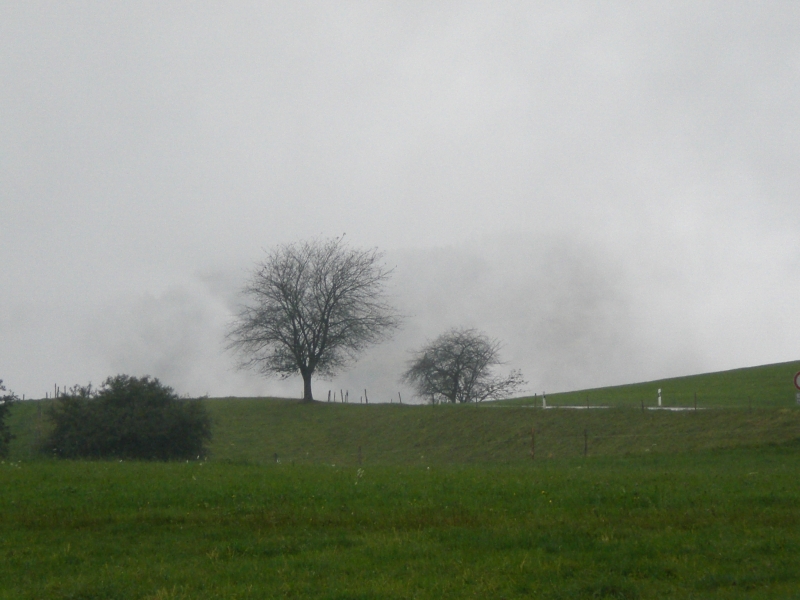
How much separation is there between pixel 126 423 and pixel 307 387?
33.8m

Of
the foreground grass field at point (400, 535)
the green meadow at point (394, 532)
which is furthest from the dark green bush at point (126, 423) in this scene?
the foreground grass field at point (400, 535)

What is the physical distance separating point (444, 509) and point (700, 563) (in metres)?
4.70

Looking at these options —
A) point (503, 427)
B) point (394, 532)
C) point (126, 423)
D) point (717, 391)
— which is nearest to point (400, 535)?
point (394, 532)

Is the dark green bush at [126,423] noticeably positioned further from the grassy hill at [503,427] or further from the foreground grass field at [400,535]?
the foreground grass field at [400,535]

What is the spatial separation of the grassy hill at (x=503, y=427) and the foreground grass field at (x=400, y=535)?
10.1m

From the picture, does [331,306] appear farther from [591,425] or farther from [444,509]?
[444,509]

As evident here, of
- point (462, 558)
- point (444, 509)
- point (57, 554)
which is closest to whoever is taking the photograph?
point (462, 558)

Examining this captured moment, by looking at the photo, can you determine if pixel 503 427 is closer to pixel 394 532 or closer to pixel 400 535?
pixel 394 532

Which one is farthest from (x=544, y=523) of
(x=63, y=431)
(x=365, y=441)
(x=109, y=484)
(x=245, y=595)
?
(x=365, y=441)

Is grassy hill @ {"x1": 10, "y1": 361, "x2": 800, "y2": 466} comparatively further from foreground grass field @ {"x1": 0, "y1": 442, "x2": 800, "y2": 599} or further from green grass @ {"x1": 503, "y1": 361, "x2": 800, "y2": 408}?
foreground grass field @ {"x1": 0, "y1": 442, "x2": 800, "y2": 599}

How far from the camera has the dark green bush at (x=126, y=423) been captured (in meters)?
29.7

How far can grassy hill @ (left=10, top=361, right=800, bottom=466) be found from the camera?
1254 inches

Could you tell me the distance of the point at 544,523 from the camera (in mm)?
11891

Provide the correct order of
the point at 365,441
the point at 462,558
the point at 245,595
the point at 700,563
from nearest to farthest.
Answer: the point at 245,595 → the point at 700,563 → the point at 462,558 → the point at 365,441
